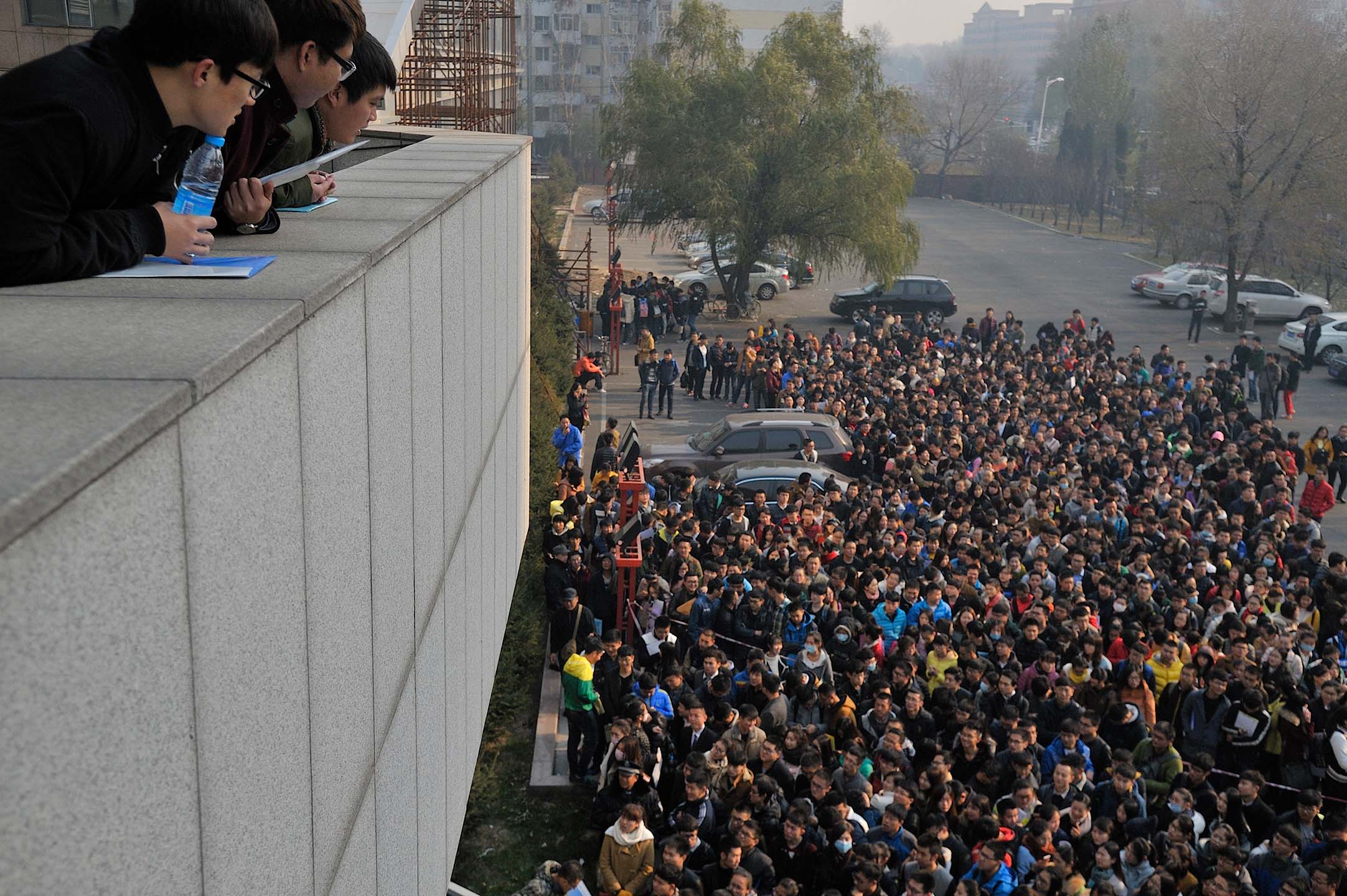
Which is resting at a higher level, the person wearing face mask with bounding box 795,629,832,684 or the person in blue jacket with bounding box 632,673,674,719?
the person wearing face mask with bounding box 795,629,832,684

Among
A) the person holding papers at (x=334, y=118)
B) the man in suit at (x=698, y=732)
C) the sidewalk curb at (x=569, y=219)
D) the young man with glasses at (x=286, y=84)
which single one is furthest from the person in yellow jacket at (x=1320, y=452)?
the sidewalk curb at (x=569, y=219)

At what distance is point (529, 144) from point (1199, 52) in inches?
1422

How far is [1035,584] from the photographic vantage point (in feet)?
39.9

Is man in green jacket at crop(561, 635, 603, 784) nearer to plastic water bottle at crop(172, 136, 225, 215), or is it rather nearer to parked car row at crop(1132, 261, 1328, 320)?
plastic water bottle at crop(172, 136, 225, 215)

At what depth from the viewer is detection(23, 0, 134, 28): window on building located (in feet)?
34.9

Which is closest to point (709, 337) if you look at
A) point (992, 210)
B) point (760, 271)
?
point (760, 271)

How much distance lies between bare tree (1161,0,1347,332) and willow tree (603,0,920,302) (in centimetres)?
916

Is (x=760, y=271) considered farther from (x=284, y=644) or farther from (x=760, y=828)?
(x=284, y=644)

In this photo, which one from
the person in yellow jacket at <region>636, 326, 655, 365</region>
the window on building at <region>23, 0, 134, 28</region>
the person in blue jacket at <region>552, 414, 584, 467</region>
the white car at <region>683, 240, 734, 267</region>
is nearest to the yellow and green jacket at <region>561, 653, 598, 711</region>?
the window on building at <region>23, 0, 134, 28</region>

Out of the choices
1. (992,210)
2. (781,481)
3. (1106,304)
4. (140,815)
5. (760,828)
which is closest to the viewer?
(140,815)

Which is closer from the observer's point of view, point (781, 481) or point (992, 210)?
point (781, 481)

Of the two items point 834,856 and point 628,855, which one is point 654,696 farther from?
point 834,856

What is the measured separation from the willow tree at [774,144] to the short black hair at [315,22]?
30315 mm

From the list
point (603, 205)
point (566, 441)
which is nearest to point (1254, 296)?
point (603, 205)
